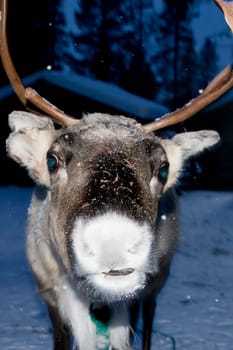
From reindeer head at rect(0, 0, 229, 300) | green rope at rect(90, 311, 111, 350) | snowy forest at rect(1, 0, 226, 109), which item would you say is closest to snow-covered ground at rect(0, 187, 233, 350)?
green rope at rect(90, 311, 111, 350)

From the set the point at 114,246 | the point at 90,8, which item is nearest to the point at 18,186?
the point at 90,8

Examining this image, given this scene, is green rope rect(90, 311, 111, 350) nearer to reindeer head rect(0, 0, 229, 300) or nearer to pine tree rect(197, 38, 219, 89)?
reindeer head rect(0, 0, 229, 300)

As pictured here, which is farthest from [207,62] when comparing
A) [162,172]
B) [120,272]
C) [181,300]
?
[120,272]

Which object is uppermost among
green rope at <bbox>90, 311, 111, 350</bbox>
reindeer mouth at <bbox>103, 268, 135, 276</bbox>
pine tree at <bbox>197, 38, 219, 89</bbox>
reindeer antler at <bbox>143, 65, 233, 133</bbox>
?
reindeer antler at <bbox>143, 65, 233, 133</bbox>

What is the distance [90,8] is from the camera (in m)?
29.2

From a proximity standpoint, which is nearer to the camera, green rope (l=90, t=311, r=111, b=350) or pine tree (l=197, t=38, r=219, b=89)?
green rope (l=90, t=311, r=111, b=350)

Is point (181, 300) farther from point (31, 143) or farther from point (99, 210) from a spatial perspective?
point (99, 210)

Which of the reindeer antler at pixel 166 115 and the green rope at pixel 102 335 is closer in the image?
the reindeer antler at pixel 166 115

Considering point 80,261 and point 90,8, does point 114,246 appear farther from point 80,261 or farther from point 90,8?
point 90,8

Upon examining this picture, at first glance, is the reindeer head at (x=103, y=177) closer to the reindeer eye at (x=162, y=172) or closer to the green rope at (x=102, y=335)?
the reindeer eye at (x=162, y=172)

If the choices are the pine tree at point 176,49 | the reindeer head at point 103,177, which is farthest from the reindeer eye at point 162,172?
the pine tree at point 176,49

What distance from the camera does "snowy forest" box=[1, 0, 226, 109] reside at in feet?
77.9

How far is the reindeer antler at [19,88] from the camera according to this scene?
382 cm

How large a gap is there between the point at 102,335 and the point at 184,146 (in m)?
1.46
